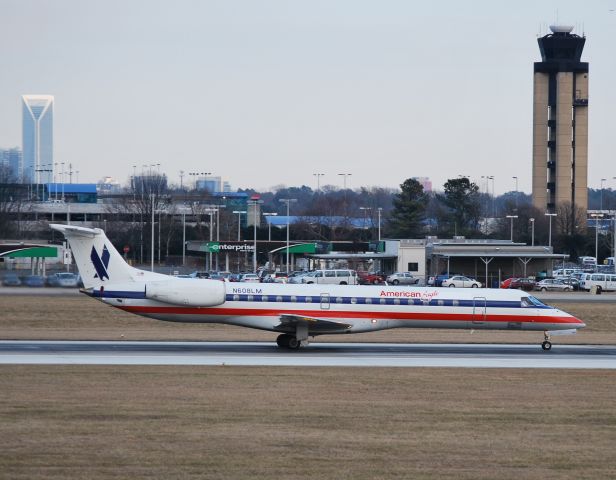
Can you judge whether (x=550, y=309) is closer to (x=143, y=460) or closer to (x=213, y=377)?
(x=213, y=377)

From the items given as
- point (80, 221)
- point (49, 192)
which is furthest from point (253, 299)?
point (49, 192)

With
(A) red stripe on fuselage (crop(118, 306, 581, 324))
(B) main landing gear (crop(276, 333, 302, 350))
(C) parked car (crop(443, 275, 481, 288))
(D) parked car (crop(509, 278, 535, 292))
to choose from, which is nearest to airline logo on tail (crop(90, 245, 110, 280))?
(A) red stripe on fuselage (crop(118, 306, 581, 324))

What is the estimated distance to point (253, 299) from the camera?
32000 millimetres

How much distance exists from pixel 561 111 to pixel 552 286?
163ft

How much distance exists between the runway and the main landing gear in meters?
0.36

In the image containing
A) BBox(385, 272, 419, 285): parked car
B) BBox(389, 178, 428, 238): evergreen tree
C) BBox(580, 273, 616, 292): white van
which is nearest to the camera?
BBox(580, 273, 616, 292): white van

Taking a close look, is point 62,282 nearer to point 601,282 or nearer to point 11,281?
point 11,281

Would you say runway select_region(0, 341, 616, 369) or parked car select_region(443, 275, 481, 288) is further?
parked car select_region(443, 275, 481, 288)

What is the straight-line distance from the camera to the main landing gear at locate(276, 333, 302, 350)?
32.4 metres

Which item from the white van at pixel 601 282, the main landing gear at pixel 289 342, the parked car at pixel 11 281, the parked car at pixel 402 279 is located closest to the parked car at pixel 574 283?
the white van at pixel 601 282

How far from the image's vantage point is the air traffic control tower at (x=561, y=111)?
380 feet

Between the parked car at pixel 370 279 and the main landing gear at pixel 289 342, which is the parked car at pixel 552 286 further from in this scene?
the main landing gear at pixel 289 342

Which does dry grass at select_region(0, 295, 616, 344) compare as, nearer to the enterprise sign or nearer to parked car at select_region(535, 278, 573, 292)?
parked car at select_region(535, 278, 573, 292)

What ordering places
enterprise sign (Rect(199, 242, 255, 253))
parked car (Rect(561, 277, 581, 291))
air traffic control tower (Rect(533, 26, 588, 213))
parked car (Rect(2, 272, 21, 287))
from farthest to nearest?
air traffic control tower (Rect(533, 26, 588, 213))
enterprise sign (Rect(199, 242, 255, 253))
parked car (Rect(561, 277, 581, 291))
parked car (Rect(2, 272, 21, 287))
